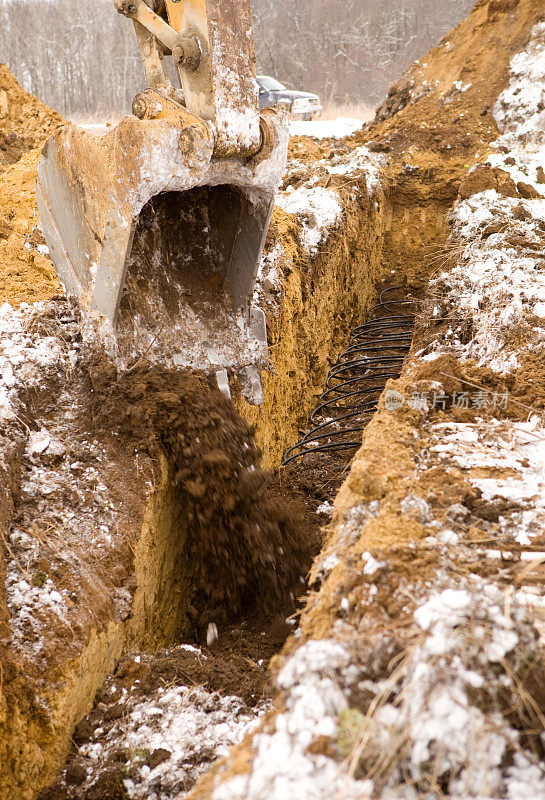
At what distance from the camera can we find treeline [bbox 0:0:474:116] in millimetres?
23188

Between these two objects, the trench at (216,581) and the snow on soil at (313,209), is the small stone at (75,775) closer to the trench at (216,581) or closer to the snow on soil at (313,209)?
the trench at (216,581)

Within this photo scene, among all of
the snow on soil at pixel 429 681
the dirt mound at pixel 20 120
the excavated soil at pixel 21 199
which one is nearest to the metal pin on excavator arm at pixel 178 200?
the excavated soil at pixel 21 199

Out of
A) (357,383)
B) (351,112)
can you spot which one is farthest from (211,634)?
(351,112)

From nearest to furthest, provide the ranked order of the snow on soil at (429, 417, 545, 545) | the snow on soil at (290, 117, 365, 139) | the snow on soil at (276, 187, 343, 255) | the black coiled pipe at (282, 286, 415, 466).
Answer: the snow on soil at (429, 417, 545, 545) → the black coiled pipe at (282, 286, 415, 466) → the snow on soil at (276, 187, 343, 255) → the snow on soil at (290, 117, 365, 139)

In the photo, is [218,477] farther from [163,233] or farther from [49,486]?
[163,233]

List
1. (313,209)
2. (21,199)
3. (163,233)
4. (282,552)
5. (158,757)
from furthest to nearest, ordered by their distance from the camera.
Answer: (313,209) < (21,199) < (163,233) < (282,552) < (158,757)

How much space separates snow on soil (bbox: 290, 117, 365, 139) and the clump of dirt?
40.8ft

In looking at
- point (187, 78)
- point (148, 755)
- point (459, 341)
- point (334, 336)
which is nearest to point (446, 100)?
point (334, 336)

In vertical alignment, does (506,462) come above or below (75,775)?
above

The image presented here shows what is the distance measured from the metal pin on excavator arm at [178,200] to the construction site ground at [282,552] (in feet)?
1.06

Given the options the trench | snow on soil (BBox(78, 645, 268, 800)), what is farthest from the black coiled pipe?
snow on soil (BBox(78, 645, 268, 800))

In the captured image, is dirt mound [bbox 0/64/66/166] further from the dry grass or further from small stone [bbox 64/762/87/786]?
the dry grass

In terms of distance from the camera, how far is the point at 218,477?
3916 millimetres

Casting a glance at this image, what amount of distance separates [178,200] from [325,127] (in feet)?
46.9
